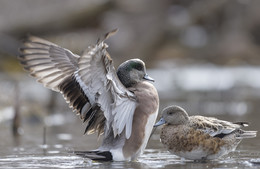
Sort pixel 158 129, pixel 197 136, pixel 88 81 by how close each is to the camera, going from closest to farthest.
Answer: pixel 88 81
pixel 197 136
pixel 158 129

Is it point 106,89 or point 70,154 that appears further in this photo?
point 70,154

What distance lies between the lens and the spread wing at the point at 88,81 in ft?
18.8

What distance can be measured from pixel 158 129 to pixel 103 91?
3257mm

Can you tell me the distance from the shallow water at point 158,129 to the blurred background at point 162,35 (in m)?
0.08

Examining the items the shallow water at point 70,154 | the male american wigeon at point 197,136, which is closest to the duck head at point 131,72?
the male american wigeon at point 197,136

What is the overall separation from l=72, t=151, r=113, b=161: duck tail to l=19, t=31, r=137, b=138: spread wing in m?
0.24

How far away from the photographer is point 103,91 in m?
5.95

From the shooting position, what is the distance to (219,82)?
1484cm

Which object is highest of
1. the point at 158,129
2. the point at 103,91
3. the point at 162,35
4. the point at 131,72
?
the point at 162,35

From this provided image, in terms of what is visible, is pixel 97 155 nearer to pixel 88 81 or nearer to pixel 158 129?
pixel 88 81

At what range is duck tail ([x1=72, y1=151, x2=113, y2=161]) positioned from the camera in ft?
19.6

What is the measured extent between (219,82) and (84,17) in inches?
357

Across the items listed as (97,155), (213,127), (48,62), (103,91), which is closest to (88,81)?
(103,91)

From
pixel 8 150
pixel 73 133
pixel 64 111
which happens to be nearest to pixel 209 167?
pixel 8 150
